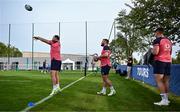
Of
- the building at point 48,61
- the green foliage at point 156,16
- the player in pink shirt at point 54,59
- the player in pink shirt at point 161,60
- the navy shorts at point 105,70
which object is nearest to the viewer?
the player in pink shirt at point 161,60

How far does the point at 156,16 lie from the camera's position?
25266mm

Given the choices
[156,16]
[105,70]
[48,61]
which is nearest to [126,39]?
[48,61]

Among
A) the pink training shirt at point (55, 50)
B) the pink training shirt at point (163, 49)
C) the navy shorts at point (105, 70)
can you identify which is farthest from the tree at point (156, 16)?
the pink training shirt at point (163, 49)

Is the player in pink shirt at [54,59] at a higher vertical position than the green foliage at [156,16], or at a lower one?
lower

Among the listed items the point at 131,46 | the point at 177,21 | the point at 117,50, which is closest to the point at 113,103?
the point at 177,21

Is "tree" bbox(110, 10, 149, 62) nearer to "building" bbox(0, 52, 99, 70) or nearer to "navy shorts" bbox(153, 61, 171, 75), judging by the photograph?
"building" bbox(0, 52, 99, 70)

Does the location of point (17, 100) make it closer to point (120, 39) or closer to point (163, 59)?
point (163, 59)

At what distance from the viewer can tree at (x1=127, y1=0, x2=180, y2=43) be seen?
78.9ft

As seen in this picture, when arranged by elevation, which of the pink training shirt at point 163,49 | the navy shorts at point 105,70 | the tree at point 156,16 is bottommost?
the navy shorts at point 105,70

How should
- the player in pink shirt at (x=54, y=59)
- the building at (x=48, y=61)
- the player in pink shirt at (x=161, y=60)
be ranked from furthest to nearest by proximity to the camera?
the building at (x=48, y=61)
the player in pink shirt at (x=54, y=59)
the player in pink shirt at (x=161, y=60)

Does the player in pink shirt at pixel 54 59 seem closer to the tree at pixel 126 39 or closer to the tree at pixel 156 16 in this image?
the tree at pixel 156 16

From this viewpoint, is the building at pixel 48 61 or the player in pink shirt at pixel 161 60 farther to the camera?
the building at pixel 48 61

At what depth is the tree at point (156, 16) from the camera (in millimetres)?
24047

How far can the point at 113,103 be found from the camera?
35.6 feet
